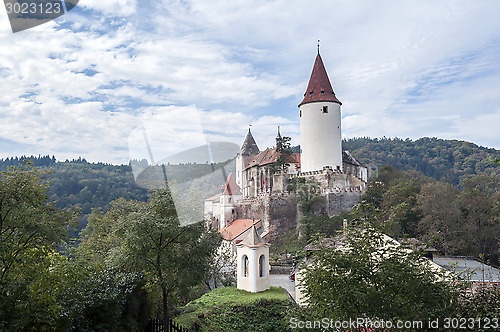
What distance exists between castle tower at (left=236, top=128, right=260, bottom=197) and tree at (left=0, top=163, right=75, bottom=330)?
144 feet

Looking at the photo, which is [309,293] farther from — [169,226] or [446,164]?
[446,164]

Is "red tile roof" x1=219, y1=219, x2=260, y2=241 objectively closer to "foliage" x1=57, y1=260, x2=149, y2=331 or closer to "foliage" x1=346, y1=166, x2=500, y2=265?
"foliage" x1=346, y1=166, x2=500, y2=265

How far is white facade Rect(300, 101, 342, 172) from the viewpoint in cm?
3841

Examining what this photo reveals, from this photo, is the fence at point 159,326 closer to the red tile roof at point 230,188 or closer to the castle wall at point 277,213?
the castle wall at point 277,213

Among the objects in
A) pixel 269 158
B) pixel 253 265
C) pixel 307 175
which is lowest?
pixel 253 265

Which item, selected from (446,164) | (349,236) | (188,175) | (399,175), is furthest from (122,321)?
(446,164)

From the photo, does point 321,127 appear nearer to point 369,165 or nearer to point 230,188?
point 230,188

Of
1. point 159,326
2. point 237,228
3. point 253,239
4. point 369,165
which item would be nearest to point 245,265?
point 253,239

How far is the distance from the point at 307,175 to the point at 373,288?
30272 mm

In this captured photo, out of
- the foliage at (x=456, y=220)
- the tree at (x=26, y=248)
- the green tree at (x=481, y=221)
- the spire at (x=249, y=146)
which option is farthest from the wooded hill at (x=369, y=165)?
the tree at (x=26, y=248)

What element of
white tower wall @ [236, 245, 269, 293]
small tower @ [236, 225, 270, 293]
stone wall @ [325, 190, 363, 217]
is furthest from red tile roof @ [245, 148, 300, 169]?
white tower wall @ [236, 245, 269, 293]

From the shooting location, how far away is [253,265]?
19.6 m

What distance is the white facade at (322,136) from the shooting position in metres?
38.4

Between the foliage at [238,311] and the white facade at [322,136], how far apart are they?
21441 millimetres
